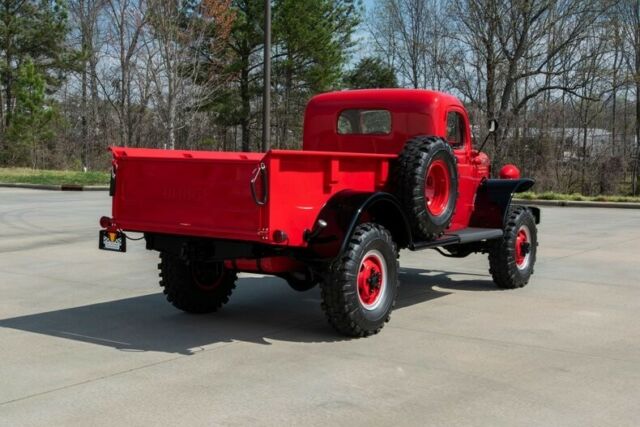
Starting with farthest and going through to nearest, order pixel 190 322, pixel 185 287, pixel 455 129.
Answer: pixel 455 129, pixel 185 287, pixel 190 322

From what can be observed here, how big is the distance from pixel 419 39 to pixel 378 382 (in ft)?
133

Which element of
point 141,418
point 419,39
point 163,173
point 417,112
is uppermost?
point 419,39

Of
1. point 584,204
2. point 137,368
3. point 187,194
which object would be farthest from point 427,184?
point 584,204

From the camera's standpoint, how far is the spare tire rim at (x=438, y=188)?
7.40 metres

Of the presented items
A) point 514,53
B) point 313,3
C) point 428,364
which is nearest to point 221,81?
point 313,3

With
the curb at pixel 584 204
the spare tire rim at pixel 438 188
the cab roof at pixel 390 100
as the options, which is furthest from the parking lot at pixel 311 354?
the curb at pixel 584 204

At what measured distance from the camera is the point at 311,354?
5953 mm

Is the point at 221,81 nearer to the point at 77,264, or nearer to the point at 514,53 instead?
the point at 514,53

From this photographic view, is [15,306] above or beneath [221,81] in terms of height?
beneath

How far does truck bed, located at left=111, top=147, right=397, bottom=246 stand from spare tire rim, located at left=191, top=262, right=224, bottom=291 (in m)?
0.98

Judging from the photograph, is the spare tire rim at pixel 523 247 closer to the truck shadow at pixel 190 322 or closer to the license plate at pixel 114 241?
the truck shadow at pixel 190 322

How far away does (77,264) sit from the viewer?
Answer: 412 inches

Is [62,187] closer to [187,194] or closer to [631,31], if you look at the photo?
[187,194]

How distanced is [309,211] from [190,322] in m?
1.78
